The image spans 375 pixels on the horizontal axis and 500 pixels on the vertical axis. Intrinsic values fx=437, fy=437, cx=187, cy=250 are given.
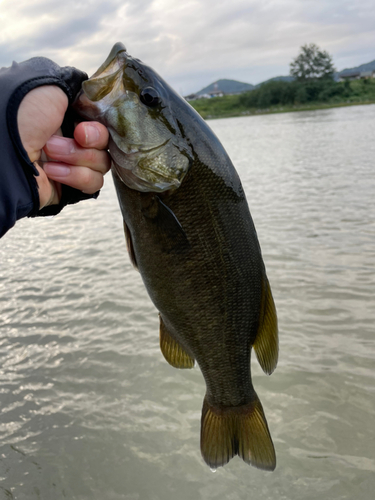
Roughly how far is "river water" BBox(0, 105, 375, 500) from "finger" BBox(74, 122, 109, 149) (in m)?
2.66

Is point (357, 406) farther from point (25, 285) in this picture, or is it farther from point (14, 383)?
point (25, 285)

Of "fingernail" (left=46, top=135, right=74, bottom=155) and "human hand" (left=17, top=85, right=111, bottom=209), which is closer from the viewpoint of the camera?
"human hand" (left=17, top=85, right=111, bottom=209)

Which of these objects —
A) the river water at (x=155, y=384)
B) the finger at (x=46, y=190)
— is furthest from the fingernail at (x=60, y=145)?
the river water at (x=155, y=384)

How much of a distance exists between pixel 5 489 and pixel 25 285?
4551mm

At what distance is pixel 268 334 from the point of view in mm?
2340

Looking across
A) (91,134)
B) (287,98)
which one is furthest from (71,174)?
(287,98)

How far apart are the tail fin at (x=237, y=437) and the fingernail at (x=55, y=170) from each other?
151cm

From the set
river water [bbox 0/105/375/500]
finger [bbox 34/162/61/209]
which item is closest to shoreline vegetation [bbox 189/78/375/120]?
river water [bbox 0/105/375/500]

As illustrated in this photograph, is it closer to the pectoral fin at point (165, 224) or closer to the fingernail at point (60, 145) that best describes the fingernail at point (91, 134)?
the fingernail at point (60, 145)

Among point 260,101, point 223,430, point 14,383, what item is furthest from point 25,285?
point 260,101

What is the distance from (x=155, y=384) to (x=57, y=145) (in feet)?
10.3

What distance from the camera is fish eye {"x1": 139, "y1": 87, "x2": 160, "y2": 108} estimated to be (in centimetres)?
196

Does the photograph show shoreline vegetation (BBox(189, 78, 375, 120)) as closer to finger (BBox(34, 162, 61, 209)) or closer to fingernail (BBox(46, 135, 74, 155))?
finger (BBox(34, 162, 61, 209))

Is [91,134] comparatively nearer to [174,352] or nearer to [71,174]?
[71,174]
